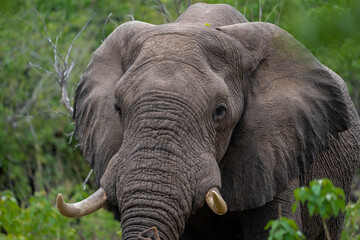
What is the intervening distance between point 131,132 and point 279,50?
116cm

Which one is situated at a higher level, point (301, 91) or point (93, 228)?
point (301, 91)

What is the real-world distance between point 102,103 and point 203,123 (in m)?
0.83

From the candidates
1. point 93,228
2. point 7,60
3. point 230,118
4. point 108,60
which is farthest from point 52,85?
point 230,118

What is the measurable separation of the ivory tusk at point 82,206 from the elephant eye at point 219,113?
0.68 meters

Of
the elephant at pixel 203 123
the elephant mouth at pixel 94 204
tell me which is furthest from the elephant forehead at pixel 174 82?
the elephant mouth at pixel 94 204

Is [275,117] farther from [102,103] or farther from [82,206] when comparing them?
[82,206]

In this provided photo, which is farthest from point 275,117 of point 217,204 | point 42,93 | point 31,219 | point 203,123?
point 42,93

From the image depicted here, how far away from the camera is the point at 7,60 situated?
9711mm

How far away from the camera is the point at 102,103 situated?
4.59m

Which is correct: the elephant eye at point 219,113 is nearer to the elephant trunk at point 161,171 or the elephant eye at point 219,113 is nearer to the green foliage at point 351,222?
the elephant trunk at point 161,171

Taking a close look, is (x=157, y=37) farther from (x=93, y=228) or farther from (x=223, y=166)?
(x=93, y=228)

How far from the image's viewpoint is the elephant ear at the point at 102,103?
14.6 feet

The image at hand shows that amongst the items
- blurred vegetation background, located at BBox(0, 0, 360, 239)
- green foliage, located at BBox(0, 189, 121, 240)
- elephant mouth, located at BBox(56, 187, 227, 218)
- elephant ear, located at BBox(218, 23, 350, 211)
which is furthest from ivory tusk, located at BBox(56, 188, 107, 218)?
blurred vegetation background, located at BBox(0, 0, 360, 239)

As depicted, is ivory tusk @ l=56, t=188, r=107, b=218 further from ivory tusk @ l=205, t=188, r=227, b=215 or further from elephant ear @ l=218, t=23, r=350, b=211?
elephant ear @ l=218, t=23, r=350, b=211
